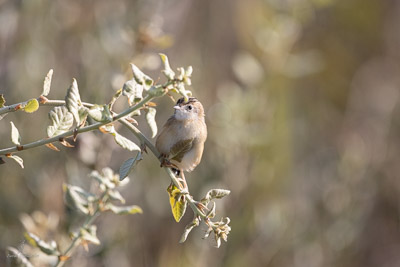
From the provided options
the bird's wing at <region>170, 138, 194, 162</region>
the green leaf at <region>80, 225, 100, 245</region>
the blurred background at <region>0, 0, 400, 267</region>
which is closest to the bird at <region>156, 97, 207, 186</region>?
the bird's wing at <region>170, 138, 194, 162</region>

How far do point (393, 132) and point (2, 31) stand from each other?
10.6 ft

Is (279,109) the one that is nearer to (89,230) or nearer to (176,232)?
(176,232)

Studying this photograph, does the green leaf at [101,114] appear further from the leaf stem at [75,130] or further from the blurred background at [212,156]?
the blurred background at [212,156]

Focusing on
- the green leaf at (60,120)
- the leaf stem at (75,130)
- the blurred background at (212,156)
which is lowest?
the blurred background at (212,156)

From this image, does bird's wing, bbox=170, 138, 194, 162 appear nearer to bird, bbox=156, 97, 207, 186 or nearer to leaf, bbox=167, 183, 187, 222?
bird, bbox=156, 97, 207, 186

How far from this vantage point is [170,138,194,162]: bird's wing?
162 cm

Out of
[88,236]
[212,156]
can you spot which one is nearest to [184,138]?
[88,236]

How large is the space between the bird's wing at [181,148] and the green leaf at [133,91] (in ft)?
1.60

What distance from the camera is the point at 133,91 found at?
1107 millimetres

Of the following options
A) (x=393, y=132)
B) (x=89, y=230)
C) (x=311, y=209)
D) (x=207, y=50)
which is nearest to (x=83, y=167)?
(x=89, y=230)

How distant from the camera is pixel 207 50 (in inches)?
177

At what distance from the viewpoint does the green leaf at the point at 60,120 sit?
113 cm

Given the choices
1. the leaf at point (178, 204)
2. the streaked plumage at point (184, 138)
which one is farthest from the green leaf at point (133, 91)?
the streaked plumage at point (184, 138)

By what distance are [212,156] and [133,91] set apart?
2.16 meters
